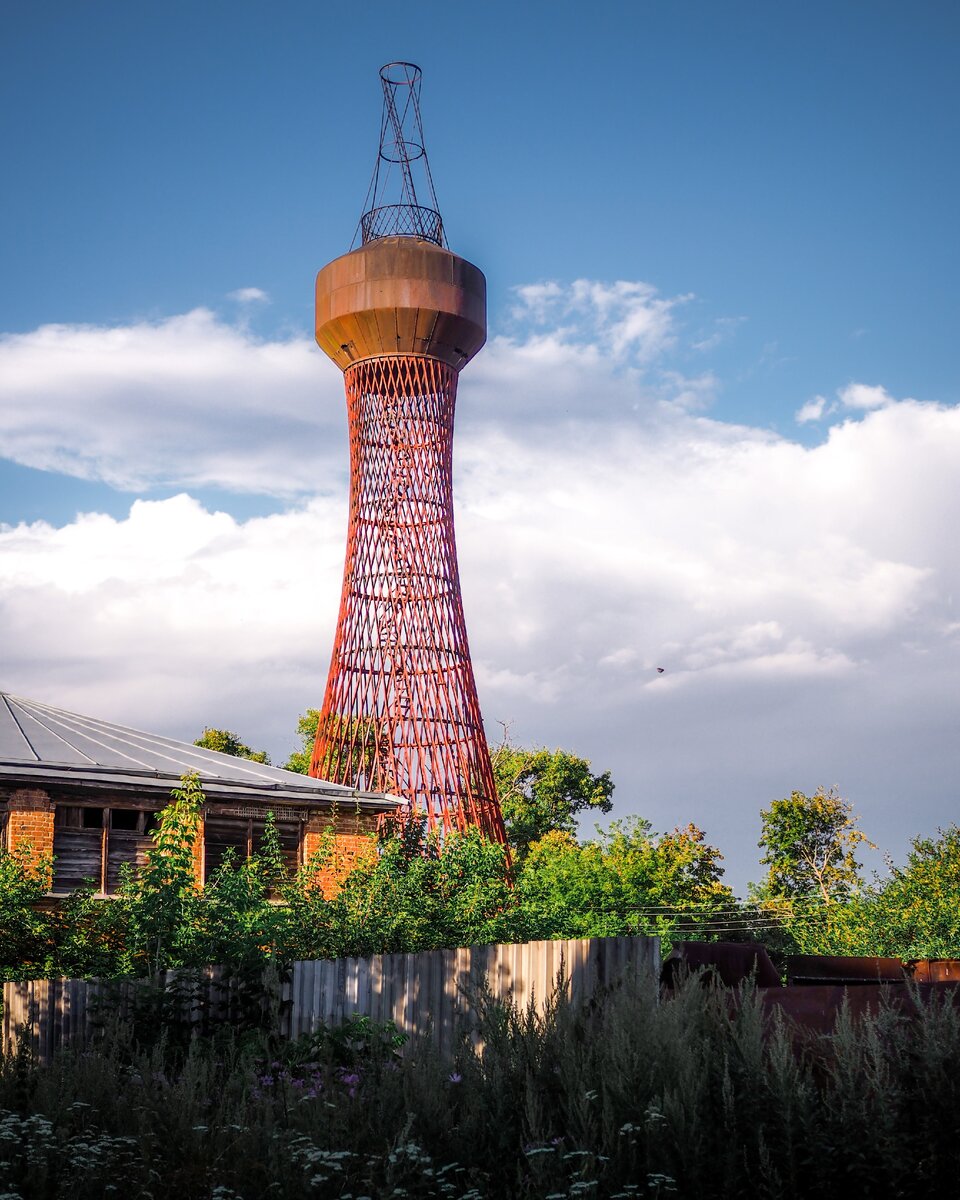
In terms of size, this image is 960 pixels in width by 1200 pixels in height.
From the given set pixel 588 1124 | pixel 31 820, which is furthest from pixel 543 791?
pixel 588 1124

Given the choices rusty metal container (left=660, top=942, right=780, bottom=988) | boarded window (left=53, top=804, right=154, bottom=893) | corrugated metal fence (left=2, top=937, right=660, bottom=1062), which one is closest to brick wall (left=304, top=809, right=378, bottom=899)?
boarded window (left=53, top=804, right=154, bottom=893)

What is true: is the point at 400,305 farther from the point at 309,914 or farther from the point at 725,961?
the point at 725,961

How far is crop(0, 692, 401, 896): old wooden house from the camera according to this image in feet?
70.8

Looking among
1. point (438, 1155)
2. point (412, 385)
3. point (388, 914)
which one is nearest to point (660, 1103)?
point (438, 1155)

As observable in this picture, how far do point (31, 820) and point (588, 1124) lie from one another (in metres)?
16.7

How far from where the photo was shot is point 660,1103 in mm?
6504

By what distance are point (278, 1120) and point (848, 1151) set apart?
326 centimetres

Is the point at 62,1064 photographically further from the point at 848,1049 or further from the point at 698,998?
the point at 848,1049

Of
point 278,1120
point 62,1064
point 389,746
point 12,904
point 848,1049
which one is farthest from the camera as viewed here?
point 389,746

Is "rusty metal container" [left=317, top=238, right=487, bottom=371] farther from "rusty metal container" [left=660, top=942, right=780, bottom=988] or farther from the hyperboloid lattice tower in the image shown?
"rusty metal container" [left=660, top=942, right=780, bottom=988]

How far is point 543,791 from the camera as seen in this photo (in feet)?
171

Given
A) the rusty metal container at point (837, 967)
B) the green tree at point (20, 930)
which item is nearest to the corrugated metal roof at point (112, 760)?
the green tree at point (20, 930)

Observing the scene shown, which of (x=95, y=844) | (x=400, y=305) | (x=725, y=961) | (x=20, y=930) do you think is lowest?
(x=20, y=930)

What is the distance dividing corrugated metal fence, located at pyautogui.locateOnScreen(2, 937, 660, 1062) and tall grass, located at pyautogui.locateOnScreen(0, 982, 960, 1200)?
0.63 m
